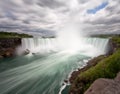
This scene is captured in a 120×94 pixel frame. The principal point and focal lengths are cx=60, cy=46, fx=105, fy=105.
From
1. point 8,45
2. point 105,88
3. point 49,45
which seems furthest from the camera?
point 49,45

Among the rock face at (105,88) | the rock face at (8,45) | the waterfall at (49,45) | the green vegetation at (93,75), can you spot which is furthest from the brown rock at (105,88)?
the rock face at (8,45)

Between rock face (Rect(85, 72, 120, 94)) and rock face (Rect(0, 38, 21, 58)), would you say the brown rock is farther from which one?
rock face (Rect(0, 38, 21, 58))

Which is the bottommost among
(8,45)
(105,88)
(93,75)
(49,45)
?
(49,45)

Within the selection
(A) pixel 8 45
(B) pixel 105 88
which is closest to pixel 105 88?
(B) pixel 105 88

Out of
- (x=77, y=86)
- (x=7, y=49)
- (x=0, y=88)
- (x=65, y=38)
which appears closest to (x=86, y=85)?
(x=77, y=86)

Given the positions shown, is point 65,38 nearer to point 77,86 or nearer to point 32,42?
point 32,42

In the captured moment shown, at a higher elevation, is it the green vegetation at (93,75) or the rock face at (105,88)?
the rock face at (105,88)

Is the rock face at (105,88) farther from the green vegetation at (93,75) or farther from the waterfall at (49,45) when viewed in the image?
the waterfall at (49,45)

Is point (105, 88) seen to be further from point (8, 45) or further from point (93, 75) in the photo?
point (8, 45)

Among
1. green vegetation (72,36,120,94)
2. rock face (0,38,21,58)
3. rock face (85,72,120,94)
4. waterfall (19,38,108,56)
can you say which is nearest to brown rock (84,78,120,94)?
rock face (85,72,120,94)
